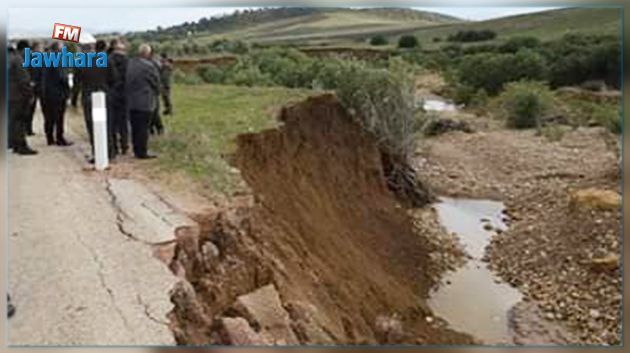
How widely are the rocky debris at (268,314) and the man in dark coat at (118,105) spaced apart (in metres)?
2.23

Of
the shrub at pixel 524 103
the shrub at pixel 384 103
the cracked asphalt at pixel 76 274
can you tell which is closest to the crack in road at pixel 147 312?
the cracked asphalt at pixel 76 274

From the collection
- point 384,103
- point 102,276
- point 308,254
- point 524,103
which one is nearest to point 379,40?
point 308,254

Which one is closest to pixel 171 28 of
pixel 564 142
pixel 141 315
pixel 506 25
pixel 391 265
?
pixel 141 315

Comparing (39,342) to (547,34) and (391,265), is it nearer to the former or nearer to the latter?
(547,34)

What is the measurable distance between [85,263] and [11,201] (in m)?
0.57

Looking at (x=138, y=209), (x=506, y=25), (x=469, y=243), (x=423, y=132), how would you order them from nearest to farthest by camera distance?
(x=506, y=25) < (x=138, y=209) < (x=469, y=243) < (x=423, y=132)

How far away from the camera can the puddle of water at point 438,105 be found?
11.7 meters

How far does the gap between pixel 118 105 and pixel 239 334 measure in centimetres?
307

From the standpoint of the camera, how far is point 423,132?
39.0ft

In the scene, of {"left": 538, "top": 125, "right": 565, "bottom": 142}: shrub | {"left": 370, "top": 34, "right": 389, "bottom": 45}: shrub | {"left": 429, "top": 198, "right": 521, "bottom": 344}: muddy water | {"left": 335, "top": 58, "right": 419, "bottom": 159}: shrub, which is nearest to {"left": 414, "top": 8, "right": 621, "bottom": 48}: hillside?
{"left": 370, "top": 34, "right": 389, "bottom": 45}: shrub

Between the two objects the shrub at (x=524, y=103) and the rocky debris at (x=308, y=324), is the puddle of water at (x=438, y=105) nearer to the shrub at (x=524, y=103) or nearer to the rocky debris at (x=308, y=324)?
the shrub at (x=524, y=103)

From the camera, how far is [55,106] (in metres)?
7.20

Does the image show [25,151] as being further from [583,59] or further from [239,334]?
[583,59]

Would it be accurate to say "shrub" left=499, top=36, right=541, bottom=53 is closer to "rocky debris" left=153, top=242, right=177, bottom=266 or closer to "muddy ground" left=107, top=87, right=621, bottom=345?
"muddy ground" left=107, top=87, right=621, bottom=345
